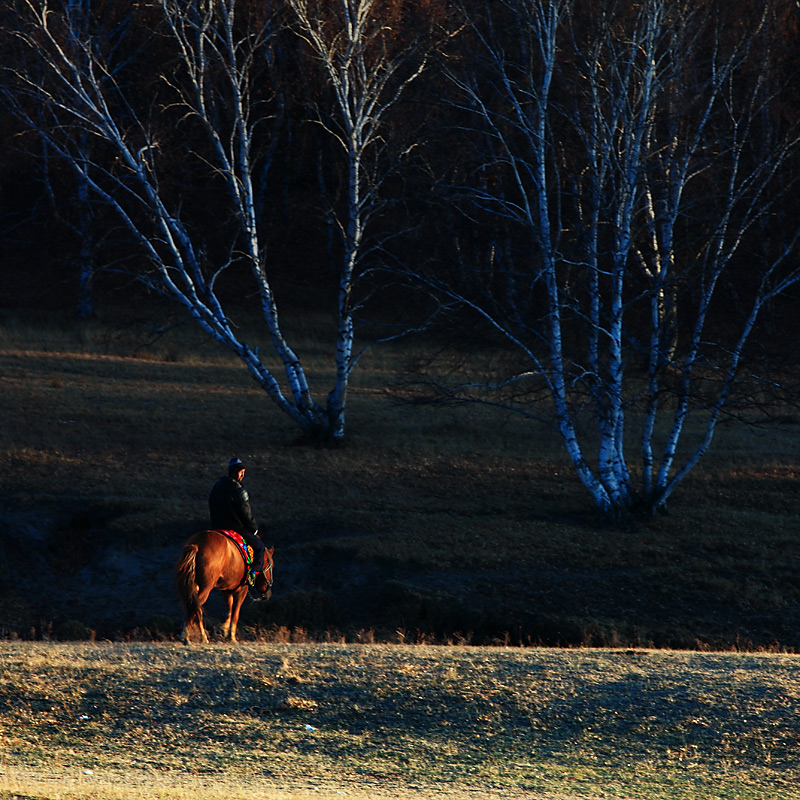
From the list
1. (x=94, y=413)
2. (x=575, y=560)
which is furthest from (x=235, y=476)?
(x=94, y=413)

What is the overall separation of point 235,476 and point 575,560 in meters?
7.88

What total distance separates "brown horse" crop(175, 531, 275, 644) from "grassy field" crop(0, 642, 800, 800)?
0.56 metres

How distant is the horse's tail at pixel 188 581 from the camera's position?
10.5 m

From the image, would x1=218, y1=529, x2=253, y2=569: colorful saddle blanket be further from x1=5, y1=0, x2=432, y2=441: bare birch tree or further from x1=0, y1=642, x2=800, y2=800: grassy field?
x1=5, y1=0, x2=432, y2=441: bare birch tree

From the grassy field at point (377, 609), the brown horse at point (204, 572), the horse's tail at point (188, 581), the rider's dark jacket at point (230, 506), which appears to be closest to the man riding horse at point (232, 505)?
the rider's dark jacket at point (230, 506)

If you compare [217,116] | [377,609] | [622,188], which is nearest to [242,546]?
[377,609]

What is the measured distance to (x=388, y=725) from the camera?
8.11 meters

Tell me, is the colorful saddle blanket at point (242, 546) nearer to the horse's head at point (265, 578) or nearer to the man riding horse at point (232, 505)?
the man riding horse at point (232, 505)

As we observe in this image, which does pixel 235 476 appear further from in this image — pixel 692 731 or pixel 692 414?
pixel 692 414

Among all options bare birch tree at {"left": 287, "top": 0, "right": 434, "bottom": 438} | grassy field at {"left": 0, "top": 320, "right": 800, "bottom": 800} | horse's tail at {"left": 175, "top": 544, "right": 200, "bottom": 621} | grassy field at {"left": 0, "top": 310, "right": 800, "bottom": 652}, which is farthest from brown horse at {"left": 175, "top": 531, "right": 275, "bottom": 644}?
bare birch tree at {"left": 287, "top": 0, "right": 434, "bottom": 438}

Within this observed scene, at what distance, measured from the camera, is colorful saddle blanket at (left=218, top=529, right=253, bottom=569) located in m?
11.3

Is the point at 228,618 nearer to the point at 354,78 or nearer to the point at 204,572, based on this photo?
the point at 204,572

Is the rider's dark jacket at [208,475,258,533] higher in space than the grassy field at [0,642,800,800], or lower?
higher

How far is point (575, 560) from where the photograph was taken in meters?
17.4
